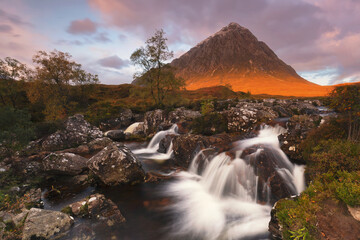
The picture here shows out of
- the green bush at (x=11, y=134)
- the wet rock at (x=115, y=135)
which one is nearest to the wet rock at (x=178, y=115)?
the wet rock at (x=115, y=135)

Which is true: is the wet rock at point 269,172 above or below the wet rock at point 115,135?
above

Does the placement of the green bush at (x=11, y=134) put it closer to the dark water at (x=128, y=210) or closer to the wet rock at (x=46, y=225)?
the dark water at (x=128, y=210)

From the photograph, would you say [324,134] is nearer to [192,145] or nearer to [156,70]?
[192,145]

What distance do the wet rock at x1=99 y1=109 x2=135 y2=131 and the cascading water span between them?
25272 millimetres

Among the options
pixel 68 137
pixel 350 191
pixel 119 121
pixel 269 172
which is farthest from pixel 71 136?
pixel 350 191

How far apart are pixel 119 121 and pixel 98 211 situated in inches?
1105

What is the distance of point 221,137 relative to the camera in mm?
14625

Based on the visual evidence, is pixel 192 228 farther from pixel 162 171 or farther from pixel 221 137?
pixel 221 137

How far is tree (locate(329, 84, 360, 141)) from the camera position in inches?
316

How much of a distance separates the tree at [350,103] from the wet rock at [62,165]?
17.8m

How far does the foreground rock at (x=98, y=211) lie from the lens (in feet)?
25.4

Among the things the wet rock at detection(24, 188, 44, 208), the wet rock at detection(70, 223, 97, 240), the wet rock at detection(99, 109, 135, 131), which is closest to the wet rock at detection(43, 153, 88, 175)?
the wet rock at detection(24, 188, 44, 208)

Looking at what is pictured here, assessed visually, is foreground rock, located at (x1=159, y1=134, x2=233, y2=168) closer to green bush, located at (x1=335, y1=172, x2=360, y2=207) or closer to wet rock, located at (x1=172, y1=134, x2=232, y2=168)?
wet rock, located at (x1=172, y1=134, x2=232, y2=168)

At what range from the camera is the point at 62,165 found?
12.4 m
